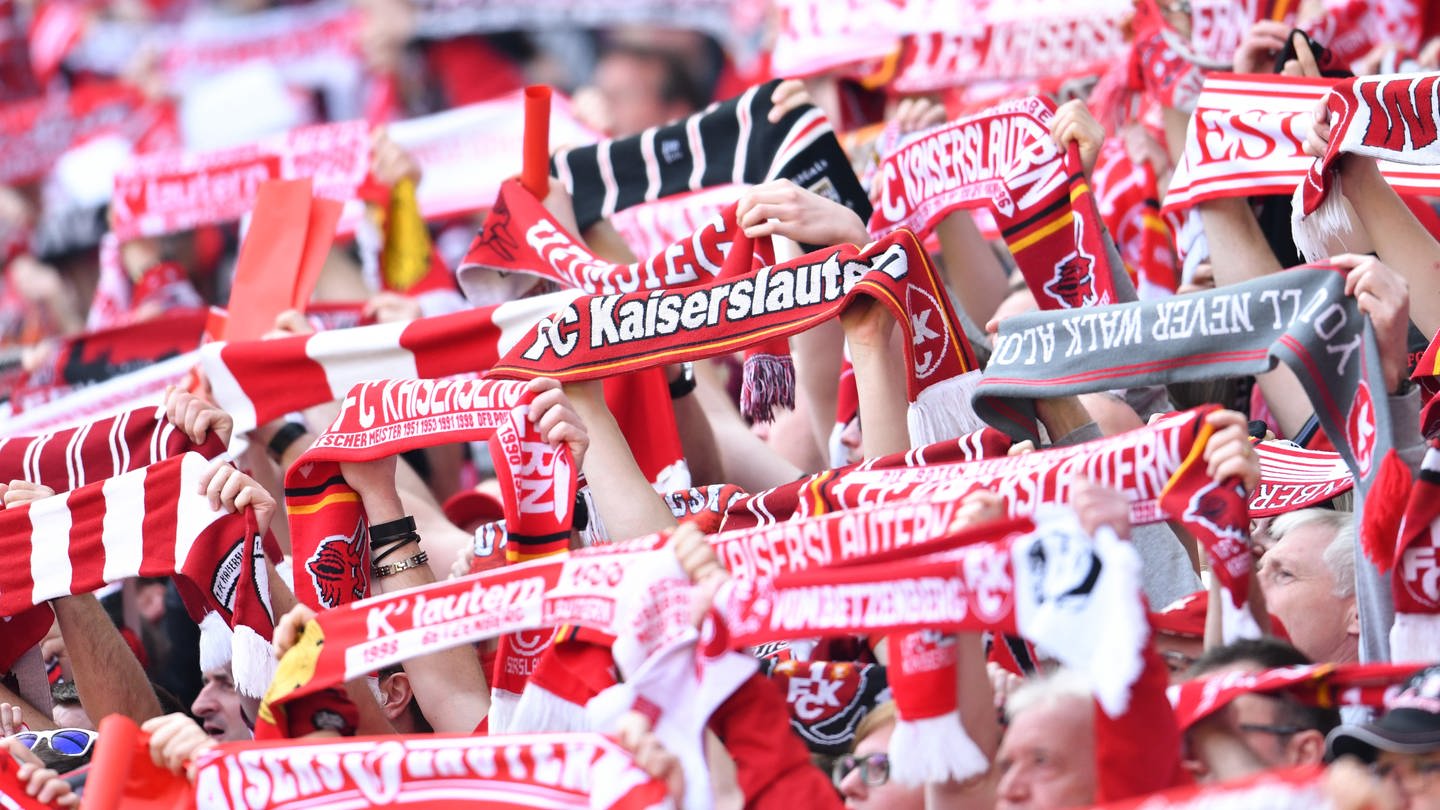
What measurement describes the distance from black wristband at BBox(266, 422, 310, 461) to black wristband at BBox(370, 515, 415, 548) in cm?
104

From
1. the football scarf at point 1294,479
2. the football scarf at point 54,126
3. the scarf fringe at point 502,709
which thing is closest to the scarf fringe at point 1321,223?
the football scarf at point 1294,479

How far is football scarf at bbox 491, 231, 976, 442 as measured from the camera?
401cm

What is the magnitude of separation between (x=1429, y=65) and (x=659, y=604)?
2946 mm

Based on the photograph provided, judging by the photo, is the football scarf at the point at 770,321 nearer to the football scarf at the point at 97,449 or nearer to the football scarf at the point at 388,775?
the football scarf at the point at 97,449

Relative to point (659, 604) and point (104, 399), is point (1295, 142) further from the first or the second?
point (104, 399)

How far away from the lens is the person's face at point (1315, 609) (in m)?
3.66

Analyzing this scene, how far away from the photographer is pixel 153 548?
14.0 feet

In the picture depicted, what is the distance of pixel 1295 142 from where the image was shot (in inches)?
170

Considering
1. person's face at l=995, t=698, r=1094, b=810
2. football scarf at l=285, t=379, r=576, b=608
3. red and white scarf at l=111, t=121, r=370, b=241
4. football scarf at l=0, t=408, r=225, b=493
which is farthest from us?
red and white scarf at l=111, t=121, r=370, b=241

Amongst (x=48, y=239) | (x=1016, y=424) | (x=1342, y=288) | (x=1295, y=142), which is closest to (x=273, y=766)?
(x=1016, y=424)

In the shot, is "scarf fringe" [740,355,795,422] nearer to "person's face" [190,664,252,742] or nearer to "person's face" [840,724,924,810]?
"person's face" [840,724,924,810]

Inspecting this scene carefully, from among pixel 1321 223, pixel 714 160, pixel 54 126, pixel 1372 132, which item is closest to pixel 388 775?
pixel 1321 223

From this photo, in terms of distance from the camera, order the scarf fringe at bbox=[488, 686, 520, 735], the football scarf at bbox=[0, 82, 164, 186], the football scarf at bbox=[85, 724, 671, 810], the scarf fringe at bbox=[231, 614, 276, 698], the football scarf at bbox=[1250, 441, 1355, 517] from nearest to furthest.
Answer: the football scarf at bbox=[85, 724, 671, 810], the scarf fringe at bbox=[488, 686, 520, 735], the football scarf at bbox=[1250, 441, 1355, 517], the scarf fringe at bbox=[231, 614, 276, 698], the football scarf at bbox=[0, 82, 164, 186]

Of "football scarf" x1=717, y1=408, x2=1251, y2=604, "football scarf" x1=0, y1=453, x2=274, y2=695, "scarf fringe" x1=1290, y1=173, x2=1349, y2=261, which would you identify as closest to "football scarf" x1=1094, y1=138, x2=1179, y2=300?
"scarf fringe" x1=1290, y1=173, x2=1349, y2=261
